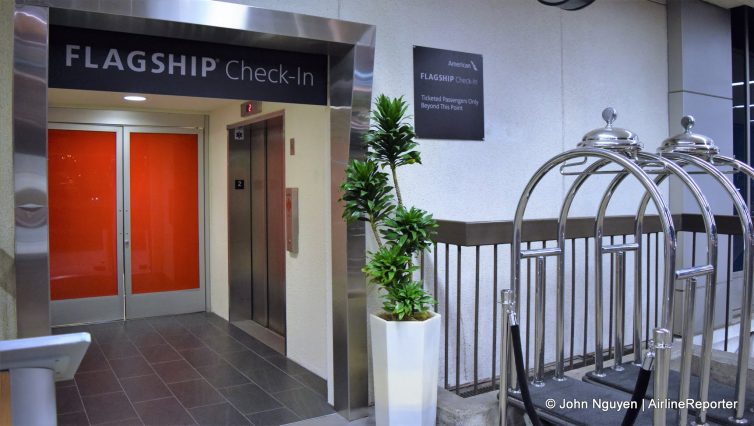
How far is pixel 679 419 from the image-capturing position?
2.72m

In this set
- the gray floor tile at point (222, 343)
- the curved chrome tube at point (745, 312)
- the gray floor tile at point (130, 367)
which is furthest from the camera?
the gray floor tile at point (222, 343)

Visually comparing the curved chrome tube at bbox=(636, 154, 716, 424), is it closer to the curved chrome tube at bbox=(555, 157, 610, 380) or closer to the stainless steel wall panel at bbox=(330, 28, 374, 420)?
the curved chrome tube at bbox=(555, 157, 610, 380)

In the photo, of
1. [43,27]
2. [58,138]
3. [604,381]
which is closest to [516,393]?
[604,381]

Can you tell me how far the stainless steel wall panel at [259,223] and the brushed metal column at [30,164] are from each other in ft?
10.2

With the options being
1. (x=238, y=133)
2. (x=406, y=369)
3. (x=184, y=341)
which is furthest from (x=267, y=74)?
(x=184, y=341)

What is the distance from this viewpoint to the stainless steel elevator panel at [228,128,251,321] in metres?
6.25

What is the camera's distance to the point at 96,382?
14.5 ft

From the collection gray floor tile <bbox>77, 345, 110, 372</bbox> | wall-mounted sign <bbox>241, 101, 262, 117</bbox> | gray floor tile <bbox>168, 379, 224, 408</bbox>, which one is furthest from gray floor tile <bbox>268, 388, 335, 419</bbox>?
wall-mounted sign <bbox>241, 101, 262, 117</bbox>

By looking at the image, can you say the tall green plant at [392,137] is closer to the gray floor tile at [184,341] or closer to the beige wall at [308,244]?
the beige wall at [308,244]

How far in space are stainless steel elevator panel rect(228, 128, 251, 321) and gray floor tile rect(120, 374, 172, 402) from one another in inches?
69.2

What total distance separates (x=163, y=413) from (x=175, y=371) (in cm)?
90

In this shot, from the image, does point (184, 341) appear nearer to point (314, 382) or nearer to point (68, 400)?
point (68, 400)

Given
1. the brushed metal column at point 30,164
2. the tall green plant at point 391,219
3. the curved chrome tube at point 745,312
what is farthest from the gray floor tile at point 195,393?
the curved chrome tube at point 745,312

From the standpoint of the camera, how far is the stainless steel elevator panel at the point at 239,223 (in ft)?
20.5
